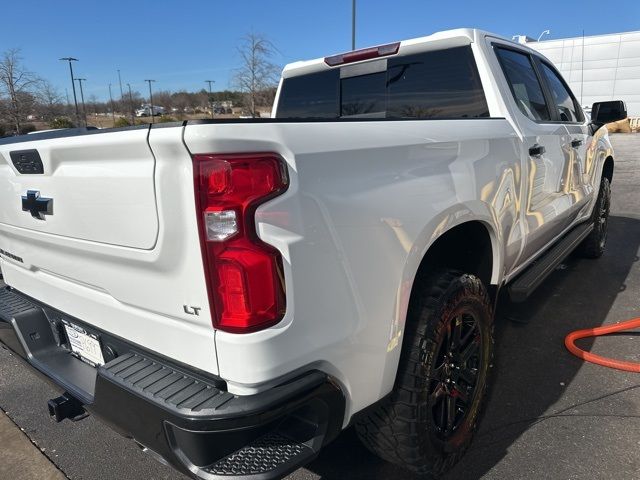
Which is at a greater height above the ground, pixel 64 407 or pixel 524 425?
pixel 64 407

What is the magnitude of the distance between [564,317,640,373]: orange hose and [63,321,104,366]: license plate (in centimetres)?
296

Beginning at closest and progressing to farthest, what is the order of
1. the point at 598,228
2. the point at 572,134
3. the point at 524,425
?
1. the point at 524,425
2. the point at 572,134
3. the point at 598,228

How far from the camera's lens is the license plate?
1989mm

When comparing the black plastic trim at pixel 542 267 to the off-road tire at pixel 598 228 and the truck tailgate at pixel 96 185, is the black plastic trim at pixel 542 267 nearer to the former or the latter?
the off-road tire at pixel 598 228

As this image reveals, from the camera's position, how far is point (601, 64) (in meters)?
46.4

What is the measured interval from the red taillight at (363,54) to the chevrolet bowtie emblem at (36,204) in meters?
2.18

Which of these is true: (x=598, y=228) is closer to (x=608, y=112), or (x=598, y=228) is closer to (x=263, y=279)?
(x=608, y=112)

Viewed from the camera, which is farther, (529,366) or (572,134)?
(572,134)

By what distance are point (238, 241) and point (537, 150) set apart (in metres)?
2.32

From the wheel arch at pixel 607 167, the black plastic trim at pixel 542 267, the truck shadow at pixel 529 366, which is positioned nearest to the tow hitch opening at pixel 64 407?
the truck shadow at pixel 529 366

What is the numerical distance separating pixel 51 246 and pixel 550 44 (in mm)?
55652

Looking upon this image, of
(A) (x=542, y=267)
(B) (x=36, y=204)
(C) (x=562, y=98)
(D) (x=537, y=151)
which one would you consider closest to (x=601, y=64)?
(C) (x=562, y=98)

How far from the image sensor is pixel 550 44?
48.6 meters

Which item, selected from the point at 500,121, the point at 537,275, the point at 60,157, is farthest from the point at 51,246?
the point at 537,275
